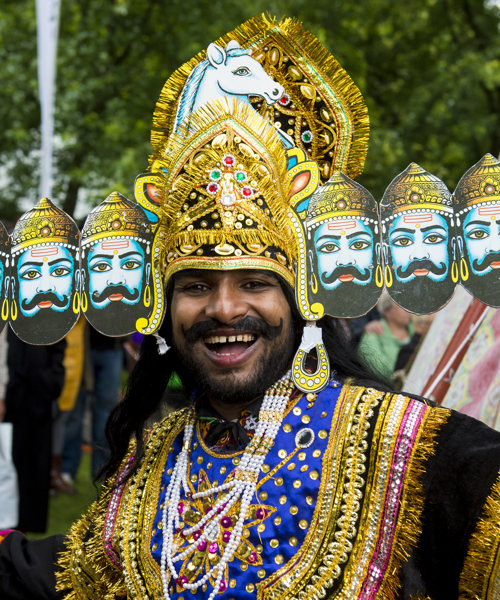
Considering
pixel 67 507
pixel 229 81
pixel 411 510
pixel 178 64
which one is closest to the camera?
pixel 411 510

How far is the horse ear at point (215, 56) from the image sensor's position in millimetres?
2129

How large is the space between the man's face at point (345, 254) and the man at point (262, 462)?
8cm

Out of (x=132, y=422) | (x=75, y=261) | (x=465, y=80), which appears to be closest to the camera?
(x=75, y=261)

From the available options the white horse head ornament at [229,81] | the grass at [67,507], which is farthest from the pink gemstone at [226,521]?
the grass at [67,507]

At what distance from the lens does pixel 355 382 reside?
200 cm

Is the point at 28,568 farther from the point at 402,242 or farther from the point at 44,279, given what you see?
the point at 402,242

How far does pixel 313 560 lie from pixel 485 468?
45 cm

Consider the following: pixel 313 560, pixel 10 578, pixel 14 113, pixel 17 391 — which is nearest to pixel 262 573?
pixel 313 560

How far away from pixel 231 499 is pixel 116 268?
69 centimetres

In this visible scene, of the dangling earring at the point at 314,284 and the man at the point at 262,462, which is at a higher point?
the dangling earring at the point at 314,284

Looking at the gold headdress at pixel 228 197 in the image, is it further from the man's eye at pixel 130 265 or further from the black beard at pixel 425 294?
the black beard at pixel 425 294

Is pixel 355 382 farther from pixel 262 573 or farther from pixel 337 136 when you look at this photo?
pixel 337 136

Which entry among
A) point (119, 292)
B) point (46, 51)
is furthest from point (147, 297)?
point (46, 51)

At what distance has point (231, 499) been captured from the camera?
1.89 metres
